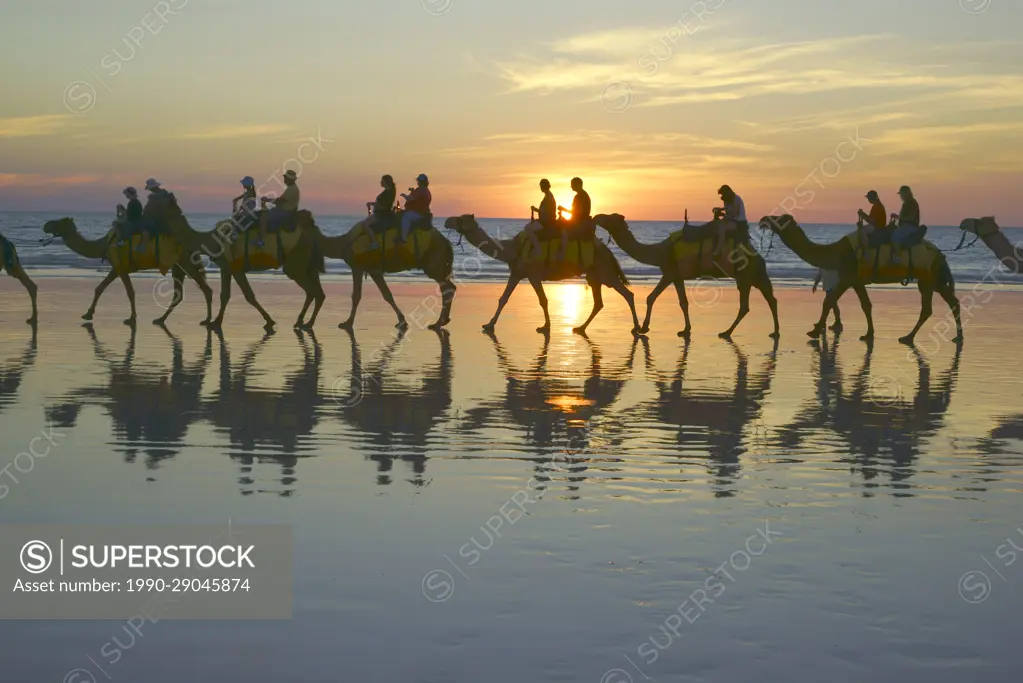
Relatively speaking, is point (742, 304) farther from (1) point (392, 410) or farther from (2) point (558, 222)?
(1) point (392, 410)

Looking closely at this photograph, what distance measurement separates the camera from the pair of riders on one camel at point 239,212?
20844 millimetres

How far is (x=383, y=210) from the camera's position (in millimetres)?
21500

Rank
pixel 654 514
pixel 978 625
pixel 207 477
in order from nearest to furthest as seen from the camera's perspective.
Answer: pixel 978 625, pixel 654 514, pixel 207 477

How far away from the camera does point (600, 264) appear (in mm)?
21766

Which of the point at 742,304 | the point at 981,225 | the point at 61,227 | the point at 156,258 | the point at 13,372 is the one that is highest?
the point at 981,225

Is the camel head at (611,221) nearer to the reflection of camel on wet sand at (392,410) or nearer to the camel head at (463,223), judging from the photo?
the camel head at (463,223)

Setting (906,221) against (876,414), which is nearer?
(876,414)

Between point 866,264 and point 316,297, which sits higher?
point 866,264

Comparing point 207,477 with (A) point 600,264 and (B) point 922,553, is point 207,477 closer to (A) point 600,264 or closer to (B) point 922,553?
(B) point 922,553

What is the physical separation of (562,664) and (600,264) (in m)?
16.5

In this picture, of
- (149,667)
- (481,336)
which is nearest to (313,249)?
(481,336)

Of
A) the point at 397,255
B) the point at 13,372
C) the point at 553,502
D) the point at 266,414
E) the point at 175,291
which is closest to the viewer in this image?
the point at 553,502

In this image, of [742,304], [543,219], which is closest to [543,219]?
[543,219]

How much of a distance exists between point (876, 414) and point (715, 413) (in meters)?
1.52
